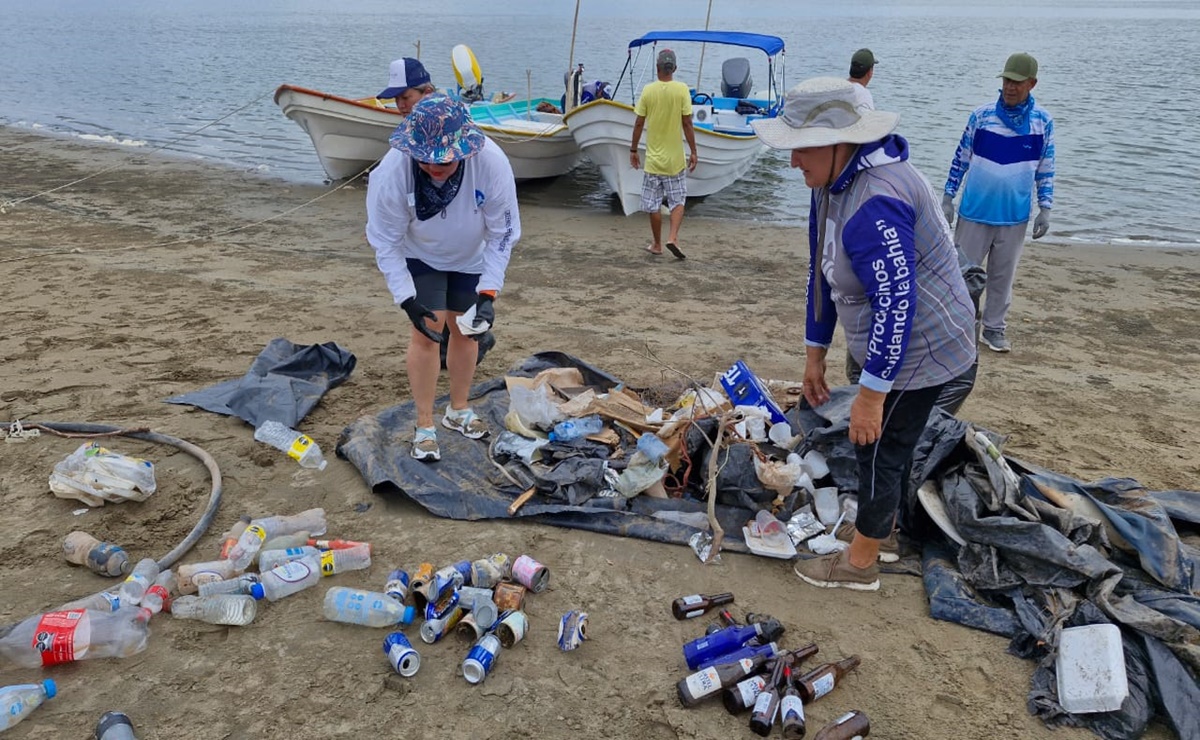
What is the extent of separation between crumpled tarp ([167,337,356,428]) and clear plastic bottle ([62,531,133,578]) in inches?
49.6

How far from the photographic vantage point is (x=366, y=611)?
3133 mm

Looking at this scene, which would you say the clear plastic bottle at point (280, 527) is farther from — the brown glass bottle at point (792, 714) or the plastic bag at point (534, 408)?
the brown glass bottle at point (792, 714)

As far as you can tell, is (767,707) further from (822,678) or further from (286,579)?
(286,579)

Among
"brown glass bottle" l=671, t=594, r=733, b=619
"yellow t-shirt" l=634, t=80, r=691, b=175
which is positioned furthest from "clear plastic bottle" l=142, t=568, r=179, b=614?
"yellow t-shirt" l=634, t=80, r=691, b=175

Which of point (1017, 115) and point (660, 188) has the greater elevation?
point (1017, 115)

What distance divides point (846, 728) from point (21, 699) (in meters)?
2.78

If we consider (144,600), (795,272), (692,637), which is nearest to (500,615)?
(692,637)

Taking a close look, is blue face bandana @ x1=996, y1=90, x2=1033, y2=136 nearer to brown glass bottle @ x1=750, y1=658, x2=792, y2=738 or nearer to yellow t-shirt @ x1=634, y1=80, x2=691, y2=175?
yellow t-shirt @ x1=634, y1=80, x2=691, y2=175

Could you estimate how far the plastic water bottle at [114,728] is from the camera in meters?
2.53

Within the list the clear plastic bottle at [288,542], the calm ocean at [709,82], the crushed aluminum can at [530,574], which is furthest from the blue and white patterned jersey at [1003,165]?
the calm ocean at [709,82]

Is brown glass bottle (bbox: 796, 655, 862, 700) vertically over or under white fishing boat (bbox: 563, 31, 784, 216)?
under

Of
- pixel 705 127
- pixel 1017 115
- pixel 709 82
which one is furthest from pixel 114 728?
pixel 709 82

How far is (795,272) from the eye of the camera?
358 inches

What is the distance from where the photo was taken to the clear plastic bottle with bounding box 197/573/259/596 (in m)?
3.20
